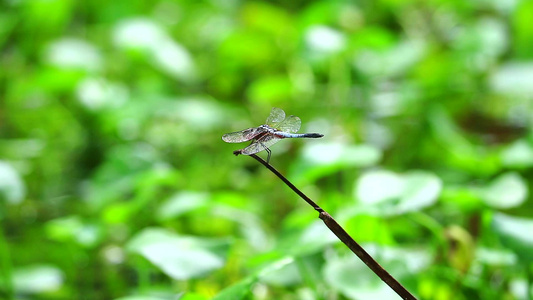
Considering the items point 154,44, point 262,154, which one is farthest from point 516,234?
point 154,44

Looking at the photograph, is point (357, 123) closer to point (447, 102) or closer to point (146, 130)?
point (447, 102)

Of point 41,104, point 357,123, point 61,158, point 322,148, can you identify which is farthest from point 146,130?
point 322,148

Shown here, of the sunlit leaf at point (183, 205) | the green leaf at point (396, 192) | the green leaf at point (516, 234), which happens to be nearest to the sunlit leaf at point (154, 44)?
the sunlit leaf at point (183, 205)

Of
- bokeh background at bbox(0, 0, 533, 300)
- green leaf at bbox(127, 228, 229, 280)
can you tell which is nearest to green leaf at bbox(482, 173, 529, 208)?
bokeh background at bbox(0, 0, 533, 300)

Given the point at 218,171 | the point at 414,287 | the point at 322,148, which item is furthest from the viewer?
the point at 218,171

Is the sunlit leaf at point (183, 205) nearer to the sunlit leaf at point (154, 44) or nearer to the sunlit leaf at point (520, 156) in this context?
the sunlit leaf at point (520, 156)

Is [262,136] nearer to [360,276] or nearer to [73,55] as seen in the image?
[360,276]

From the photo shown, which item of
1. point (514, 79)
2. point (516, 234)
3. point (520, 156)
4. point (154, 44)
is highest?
point (154, 44)
